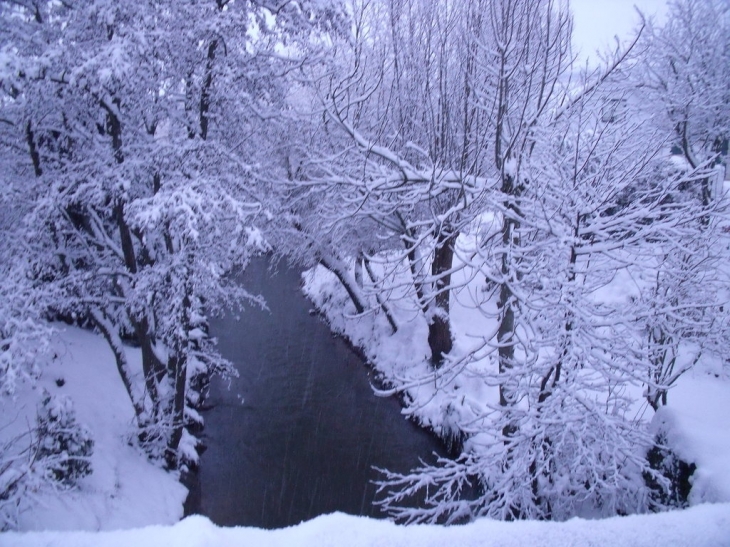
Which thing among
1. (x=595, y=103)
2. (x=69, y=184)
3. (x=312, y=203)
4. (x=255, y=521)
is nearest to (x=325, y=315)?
(x=312, y=203)

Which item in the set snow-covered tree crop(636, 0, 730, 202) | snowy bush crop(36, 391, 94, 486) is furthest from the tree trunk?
snow-covered tree crop(636, 0, 730, 202)

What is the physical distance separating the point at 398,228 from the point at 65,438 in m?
7.02

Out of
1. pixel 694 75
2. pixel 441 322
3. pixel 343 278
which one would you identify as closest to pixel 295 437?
pixel 441 322

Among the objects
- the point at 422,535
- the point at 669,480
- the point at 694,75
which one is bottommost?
the point at 422,535

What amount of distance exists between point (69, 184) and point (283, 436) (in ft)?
21.9

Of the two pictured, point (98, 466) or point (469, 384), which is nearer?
point (98, 466)

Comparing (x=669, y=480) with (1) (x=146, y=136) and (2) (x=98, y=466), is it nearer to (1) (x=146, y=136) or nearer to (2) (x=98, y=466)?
(2) (x=98, y=466)

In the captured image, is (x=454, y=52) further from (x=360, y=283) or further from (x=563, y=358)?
(x=360, y=283)

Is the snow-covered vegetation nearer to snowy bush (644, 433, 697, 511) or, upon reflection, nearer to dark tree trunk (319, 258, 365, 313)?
snowy bush (644, 433, 697, 511)

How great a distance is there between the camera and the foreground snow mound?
1.80 metres

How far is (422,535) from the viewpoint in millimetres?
1889

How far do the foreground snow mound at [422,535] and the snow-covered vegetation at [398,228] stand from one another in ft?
7.71

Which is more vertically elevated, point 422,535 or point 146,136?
point 146,136

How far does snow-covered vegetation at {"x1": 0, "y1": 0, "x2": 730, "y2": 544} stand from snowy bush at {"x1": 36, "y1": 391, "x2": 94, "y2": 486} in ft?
0.14
